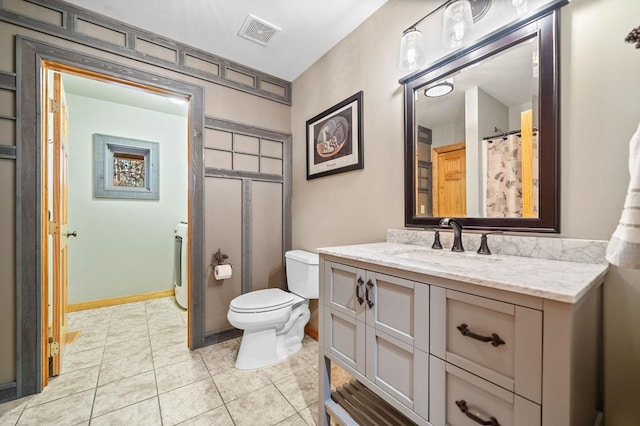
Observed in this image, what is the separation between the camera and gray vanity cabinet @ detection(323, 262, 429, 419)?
875 mm

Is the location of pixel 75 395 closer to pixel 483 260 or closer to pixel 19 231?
pixel 19 231

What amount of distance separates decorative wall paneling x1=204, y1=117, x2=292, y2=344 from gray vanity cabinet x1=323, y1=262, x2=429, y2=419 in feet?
4.34

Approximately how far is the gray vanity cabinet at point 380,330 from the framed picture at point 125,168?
3.05 metres

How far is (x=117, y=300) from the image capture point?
10.0 ft

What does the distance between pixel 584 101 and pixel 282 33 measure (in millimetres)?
1846

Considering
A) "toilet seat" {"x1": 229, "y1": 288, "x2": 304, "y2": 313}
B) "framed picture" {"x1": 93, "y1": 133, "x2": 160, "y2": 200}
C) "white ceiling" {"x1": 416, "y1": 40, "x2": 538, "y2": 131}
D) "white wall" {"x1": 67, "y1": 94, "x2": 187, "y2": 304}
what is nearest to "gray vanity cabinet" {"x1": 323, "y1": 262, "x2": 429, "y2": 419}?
"toilet seat" {"x1": 229, "y1": 288, "x2": 304, "y2": 313}

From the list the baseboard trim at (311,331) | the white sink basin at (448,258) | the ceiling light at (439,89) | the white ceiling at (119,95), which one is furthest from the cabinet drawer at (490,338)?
the white ceiling at (119,95)

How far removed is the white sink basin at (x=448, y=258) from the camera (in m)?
1.02

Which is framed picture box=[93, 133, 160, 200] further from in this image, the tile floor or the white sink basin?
the white sink basin

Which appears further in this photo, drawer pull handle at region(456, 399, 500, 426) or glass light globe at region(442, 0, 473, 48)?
glass light globe at region(442, 0, 473, 48)

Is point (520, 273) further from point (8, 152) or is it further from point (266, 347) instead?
point (8, 152)

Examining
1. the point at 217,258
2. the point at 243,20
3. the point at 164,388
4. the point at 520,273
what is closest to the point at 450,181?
the point at 520,273

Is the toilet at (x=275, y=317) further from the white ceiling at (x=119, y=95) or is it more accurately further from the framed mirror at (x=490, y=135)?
the white ceiling at (x=119, y=95)

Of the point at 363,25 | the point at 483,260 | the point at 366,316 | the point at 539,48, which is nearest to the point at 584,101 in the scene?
the point at 539,48
